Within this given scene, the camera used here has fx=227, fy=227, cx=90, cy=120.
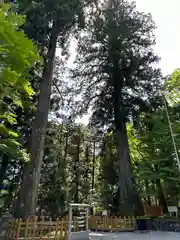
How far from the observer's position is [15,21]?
20.0 ft

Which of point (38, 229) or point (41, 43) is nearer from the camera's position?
point (38, 229)

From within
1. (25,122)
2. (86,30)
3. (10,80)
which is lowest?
(10,80)

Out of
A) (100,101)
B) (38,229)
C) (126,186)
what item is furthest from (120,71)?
(38,229)

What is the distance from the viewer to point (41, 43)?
12422 millimetres

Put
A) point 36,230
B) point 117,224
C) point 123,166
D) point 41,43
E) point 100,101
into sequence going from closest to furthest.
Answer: point 36,230 → point 41,43 → point 117,224 → point 123,166 → point 100,101

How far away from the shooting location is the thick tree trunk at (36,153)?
369 inches

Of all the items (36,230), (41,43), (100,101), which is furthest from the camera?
(100,101)

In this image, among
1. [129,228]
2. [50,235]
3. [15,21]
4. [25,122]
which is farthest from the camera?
[25,122]

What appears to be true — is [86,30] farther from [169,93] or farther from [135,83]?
[169,93]

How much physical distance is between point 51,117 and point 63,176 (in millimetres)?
4685

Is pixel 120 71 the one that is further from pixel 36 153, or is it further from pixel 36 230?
pixel 36 230

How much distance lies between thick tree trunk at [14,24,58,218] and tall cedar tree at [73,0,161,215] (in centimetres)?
357

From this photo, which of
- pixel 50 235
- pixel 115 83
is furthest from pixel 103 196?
pixel 50 235

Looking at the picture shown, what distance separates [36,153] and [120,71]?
8804 millimetres
